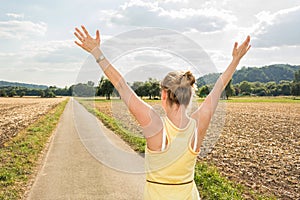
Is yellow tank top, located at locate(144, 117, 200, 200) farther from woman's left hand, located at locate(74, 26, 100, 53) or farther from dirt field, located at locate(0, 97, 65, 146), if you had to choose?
dirt field, located at locate(0, 97, 65, 146)

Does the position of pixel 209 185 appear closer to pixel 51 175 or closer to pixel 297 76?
pixel 51 175

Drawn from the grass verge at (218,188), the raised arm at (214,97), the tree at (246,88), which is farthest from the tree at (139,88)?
the tree at (246,88)

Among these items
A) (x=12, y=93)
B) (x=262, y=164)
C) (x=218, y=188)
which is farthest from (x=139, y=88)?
(x=12, y=93)

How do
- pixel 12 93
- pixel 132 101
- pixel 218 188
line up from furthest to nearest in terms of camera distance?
pixel 12 93 → pixel 218 188 → pixel 132 101

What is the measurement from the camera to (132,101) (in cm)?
188

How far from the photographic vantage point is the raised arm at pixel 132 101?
189cm

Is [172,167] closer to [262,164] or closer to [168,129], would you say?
[168,129]

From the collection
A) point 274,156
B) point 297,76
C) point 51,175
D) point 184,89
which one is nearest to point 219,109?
point 184,89

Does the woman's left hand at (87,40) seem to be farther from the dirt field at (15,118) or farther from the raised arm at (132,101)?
the dirt field at (15,118)

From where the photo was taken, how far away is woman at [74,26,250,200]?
1.91 metres

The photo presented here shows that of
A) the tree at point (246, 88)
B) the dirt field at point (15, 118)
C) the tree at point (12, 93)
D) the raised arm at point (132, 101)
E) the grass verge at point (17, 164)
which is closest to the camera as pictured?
the raised arm at point (132, 101)

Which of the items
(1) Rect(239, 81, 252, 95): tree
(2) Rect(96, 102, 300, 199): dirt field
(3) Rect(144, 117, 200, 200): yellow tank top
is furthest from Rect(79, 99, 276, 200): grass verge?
(1) Rect(239, 81, 252, 95): tree

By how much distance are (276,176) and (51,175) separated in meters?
5.29

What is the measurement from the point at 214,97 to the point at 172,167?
0.56 meters
